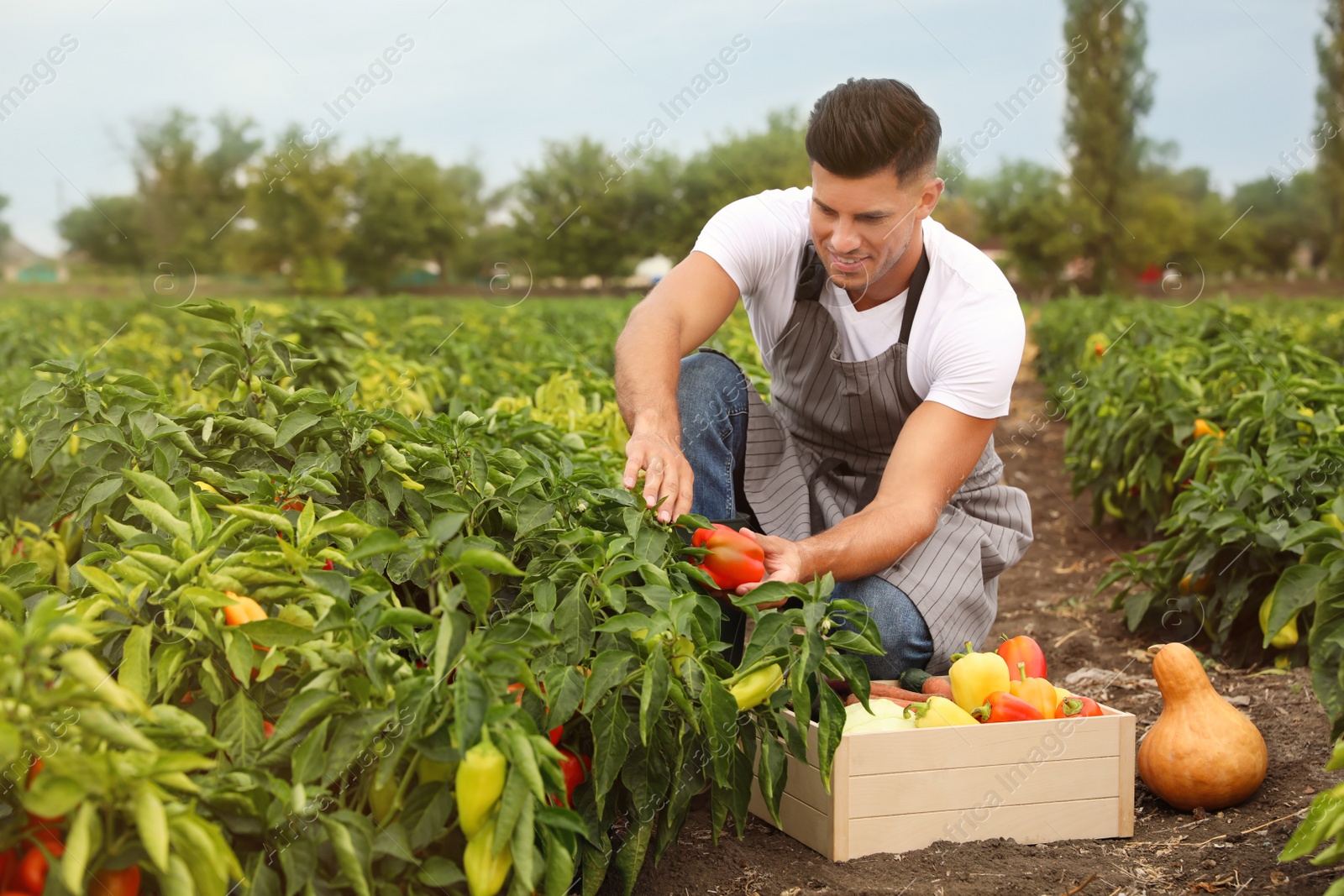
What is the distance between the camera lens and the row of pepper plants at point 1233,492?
2.19 metres

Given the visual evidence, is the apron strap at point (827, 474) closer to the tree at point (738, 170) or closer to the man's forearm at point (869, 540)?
the man's forearm at point (869, 540)

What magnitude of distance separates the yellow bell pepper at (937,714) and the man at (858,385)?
34 centimetres

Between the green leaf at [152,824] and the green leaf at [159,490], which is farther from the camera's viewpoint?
the green leaf at [159,490]

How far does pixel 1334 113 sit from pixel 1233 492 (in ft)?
133

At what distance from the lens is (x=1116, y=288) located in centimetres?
4019

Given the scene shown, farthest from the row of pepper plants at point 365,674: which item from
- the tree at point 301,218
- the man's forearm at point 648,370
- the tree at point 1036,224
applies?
the tree at point 301,218

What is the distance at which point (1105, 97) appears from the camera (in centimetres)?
3812

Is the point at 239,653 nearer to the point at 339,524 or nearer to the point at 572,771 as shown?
the point at 339,524

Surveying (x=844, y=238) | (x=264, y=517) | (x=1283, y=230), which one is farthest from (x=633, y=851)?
(x=1283, y=230)

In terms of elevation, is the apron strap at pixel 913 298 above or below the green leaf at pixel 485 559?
above

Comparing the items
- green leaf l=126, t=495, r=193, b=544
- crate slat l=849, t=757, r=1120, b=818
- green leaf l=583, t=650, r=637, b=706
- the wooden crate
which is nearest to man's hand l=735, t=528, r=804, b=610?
the wooden crate

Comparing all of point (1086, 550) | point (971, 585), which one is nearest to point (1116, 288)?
point (1086, 550)

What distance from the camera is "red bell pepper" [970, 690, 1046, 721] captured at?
2166 mm

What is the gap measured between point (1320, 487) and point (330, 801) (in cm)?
266
